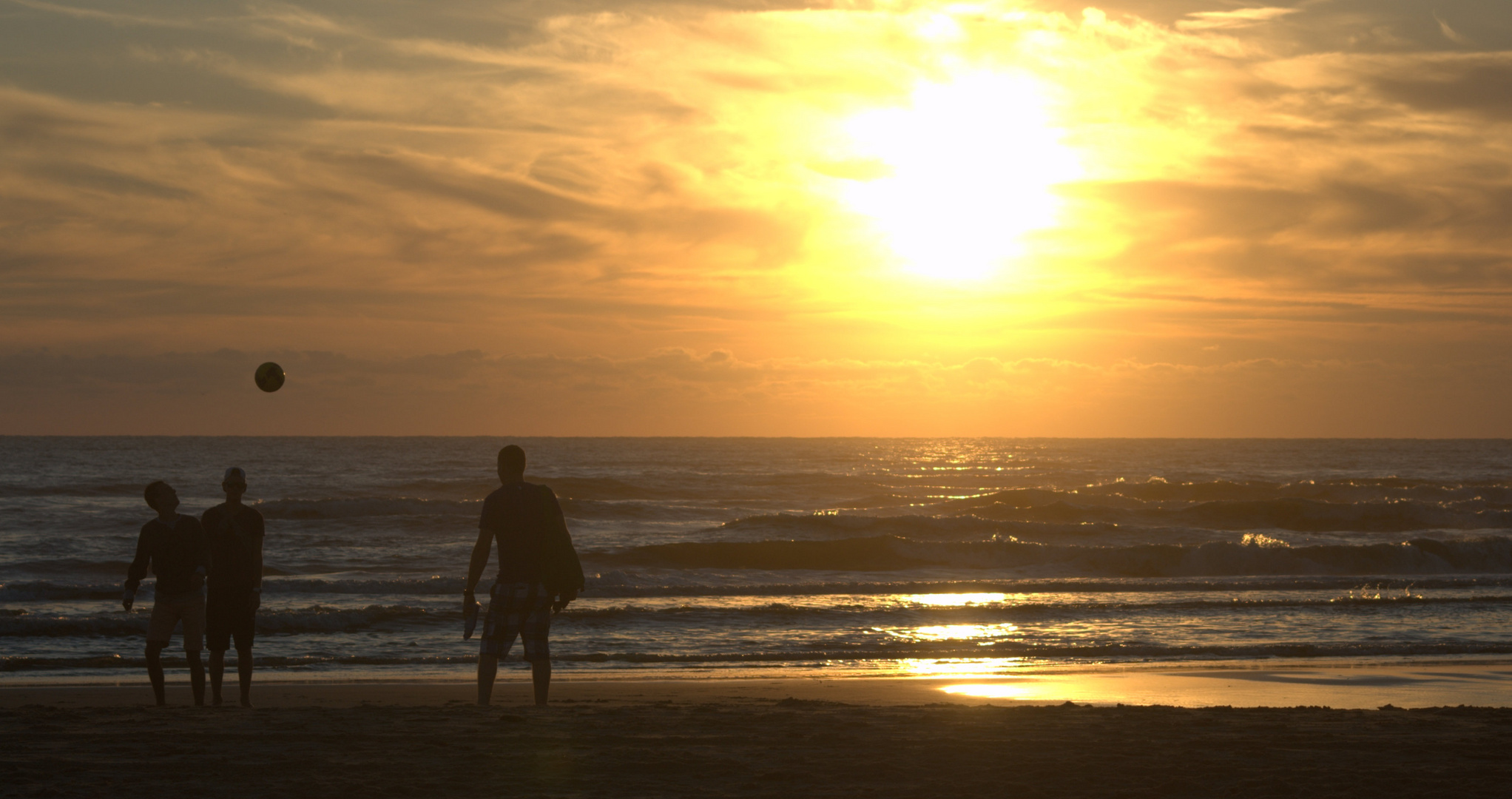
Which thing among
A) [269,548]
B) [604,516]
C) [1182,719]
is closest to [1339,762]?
[1182,719]

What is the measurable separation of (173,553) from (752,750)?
4470 millimetres

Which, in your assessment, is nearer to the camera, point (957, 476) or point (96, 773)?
point (96, 773)

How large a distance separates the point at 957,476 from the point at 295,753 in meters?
63.9

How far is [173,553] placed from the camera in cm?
820

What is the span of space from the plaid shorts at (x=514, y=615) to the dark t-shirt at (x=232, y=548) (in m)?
A: 1.93

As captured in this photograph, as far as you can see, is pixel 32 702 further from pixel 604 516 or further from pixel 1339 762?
pixel 604 516

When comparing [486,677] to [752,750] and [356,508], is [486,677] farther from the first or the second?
[356,508]

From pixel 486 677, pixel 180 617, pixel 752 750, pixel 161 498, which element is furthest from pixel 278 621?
pixel 752 750

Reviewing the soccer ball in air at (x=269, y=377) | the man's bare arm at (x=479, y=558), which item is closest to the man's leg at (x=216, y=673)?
the man's bare arm at (x=479, y=558)

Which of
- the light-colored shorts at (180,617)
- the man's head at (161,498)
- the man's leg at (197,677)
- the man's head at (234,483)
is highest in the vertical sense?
the man's head at (234,483)

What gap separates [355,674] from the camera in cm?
1142

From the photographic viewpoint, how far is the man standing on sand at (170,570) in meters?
8.18

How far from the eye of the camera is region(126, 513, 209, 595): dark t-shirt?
26.9 feet

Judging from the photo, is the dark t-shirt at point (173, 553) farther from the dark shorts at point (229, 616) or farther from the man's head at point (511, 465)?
the man's head at point (511, 465)
